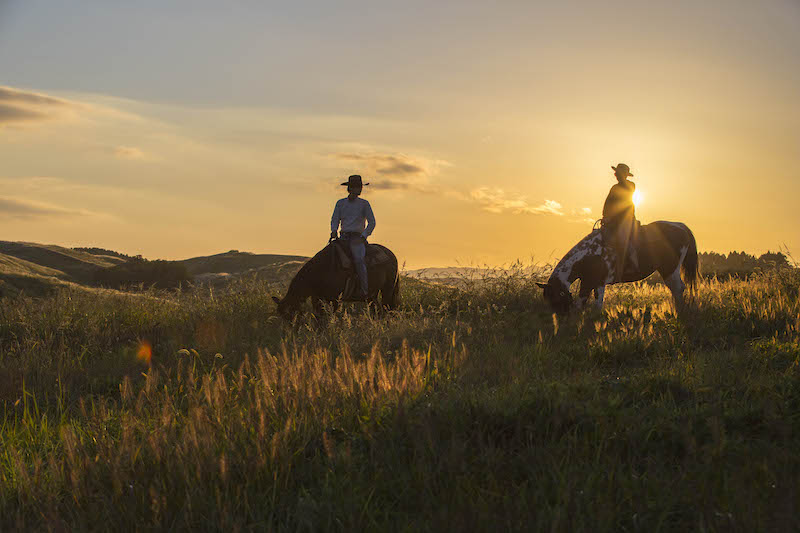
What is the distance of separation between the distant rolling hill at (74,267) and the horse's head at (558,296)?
846cm

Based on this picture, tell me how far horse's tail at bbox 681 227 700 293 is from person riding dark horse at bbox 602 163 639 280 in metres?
1.40

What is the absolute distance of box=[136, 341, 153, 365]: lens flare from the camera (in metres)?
9.40

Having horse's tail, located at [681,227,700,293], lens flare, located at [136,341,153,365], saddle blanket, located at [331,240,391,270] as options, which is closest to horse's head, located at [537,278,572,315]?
horse's tail, located at [681,227,700,293]

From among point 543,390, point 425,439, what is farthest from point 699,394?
point 425,439

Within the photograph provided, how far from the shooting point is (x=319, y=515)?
315cm

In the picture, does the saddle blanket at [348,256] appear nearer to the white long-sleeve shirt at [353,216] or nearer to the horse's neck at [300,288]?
the white long-sleeve shirt at [353,216]

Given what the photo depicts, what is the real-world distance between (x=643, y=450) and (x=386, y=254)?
328 inches

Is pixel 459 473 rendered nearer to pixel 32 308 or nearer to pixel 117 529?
pixel 117 529

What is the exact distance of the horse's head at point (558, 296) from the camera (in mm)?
10500

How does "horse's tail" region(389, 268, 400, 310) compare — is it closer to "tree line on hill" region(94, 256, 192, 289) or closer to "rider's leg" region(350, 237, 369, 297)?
"rider's leg" region(350, 237, 369, 297)

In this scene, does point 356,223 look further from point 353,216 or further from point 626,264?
point 626,264

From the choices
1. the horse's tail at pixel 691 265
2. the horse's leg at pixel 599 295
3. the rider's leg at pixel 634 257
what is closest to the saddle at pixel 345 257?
the horse's leg at pixel 599 295

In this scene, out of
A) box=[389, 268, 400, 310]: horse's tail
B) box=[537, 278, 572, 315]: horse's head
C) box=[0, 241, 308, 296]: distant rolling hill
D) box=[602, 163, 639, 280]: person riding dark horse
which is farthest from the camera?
box=[0, 241, 308, 296]: distant rolling hill

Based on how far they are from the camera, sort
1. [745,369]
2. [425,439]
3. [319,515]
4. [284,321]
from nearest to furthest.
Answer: [319,515] → [425,439] → [745,369] → [284,321]
